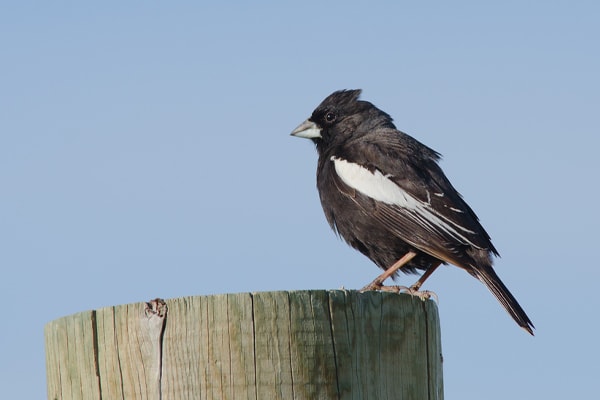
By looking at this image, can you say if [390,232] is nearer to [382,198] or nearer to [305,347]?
[382,198]

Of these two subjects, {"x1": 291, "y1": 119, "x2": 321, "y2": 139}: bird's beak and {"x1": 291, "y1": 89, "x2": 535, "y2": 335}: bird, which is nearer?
{"x1": 291, "y1": 89, "x2": 535, "y2": 335}: bird

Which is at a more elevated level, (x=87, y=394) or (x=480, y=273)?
(x=480, y=273)

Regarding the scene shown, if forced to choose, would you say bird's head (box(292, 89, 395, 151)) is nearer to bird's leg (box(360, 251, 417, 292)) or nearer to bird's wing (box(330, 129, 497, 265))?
bird's wing (box(330, 129, 497, 265))

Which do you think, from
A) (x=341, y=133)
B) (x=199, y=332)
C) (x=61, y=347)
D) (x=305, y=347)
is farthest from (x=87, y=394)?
(x=341, y=133)

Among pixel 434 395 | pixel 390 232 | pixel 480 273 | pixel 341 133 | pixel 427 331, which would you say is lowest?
pixel 434 395

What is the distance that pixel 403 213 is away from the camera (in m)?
7.03

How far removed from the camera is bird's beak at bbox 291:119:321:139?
347 inches

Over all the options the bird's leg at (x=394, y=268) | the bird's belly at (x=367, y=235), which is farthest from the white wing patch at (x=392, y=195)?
the bird's leg at (x=394, y=268)

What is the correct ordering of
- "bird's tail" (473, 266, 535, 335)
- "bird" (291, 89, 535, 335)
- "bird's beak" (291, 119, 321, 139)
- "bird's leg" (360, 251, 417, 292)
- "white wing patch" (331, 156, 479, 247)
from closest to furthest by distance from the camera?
"bird's tail" (473, 266, 535, 335)
"bird" (291, 89, 535, 335)
"white wing patch" (331, 156, 479, 247)
"bird's leg" (360, 251, 417, 292)
"bird's beak" (291, 119, 321, 139)

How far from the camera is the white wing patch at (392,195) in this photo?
6949mm

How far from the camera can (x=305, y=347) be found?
3.11 meters

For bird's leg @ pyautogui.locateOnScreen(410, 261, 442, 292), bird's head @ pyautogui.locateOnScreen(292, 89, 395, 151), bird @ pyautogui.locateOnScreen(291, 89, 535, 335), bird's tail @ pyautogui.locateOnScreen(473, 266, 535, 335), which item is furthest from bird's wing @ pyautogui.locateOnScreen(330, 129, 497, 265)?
bird's head @ pyautogui.locateOnScreen(292, 89, 395, 151)

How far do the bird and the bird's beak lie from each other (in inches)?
29.6

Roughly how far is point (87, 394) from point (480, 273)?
162 inches
